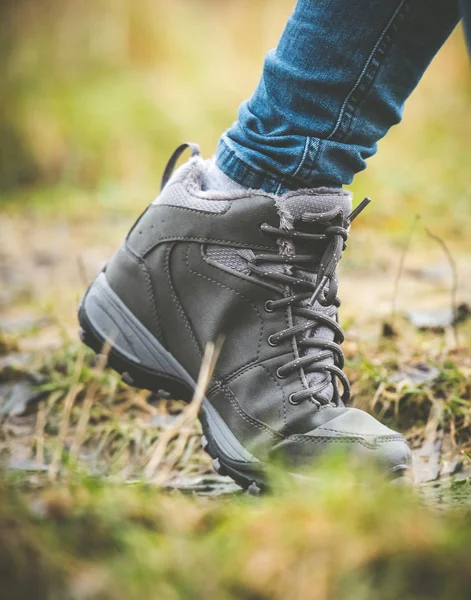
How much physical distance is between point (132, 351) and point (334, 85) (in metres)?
0.82

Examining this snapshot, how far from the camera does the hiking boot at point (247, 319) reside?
136 centimetres

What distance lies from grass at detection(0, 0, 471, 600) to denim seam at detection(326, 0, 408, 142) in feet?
2.40

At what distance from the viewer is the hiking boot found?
1.36 m

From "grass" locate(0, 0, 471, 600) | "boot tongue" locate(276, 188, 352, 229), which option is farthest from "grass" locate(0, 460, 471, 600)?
"boot tongue" locate(276, 188, 352, 229)

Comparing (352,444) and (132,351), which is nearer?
(352,444)

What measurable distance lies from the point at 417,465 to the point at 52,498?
3.42ft

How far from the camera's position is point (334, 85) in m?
1.31

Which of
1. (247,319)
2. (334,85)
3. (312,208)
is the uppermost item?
(334,85)

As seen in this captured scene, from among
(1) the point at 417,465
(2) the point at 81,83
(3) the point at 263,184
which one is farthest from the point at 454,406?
(2) the point at 81,83

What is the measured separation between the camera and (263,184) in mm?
1451

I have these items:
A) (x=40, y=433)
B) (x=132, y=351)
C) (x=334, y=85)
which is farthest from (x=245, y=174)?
(x=40, y=433)

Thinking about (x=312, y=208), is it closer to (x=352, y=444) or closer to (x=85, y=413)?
(x=352, y=444)

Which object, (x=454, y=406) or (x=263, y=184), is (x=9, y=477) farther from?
(x=454, y=406)

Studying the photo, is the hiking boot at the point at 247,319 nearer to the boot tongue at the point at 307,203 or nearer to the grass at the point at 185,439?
the boot tongue at the point at 307,203
